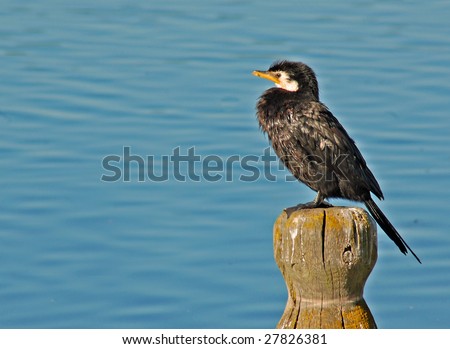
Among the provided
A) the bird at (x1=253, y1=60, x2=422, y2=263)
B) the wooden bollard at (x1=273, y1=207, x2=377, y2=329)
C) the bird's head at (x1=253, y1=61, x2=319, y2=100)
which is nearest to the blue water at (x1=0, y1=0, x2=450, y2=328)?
the bird at (x1=253, y1=60, x2=422, y2=263)

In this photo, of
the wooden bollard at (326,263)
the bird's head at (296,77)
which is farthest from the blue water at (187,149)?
the wooden bollard at (326,263)

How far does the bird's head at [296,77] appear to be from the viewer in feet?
22.2

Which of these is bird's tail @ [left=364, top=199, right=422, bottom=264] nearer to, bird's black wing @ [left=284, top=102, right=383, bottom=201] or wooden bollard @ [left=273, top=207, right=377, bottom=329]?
bird's black wing @ [left=284, top=102, right=383, bottom=201]

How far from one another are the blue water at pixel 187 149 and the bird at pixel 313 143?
1.23 meters

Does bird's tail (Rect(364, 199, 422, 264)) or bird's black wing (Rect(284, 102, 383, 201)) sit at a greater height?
bird's black wing (Rect(284, 102, 383, 201))

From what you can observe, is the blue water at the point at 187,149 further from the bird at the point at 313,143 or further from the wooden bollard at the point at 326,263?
the wooden bollard at the point at 326,263

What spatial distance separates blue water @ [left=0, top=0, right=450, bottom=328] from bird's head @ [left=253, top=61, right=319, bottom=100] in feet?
5.38

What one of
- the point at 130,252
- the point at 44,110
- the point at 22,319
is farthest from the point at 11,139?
the point at 22,319

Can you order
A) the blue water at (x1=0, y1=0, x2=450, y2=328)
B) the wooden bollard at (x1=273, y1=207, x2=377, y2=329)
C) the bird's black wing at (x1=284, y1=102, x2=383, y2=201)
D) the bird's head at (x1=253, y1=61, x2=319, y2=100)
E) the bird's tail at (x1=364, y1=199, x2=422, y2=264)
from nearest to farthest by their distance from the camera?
the wooden bollard at (x1=273, y1=207, x2=377, y2=329) < the bird's tail at (x1=364, y1=199, x2=422, y2=264) < the bird's black wing at (x1=284, y1=102, x2=383, y2=201) < the bird's head at (x1=253, y1=61, x2=319, y2=100) < the blue water at (x1=0, y1=0, x2=450, y2=328)

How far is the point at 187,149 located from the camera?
32.1ft

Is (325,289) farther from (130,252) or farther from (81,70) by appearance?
(81,70)

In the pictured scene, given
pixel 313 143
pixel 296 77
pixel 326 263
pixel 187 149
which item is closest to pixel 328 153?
pixel 313 143

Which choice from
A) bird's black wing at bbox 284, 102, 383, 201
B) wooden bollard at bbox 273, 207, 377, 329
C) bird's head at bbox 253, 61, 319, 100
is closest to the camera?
wooden bollard at bbox 273, 207, 377, 329

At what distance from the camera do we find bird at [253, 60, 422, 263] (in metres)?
6.50
